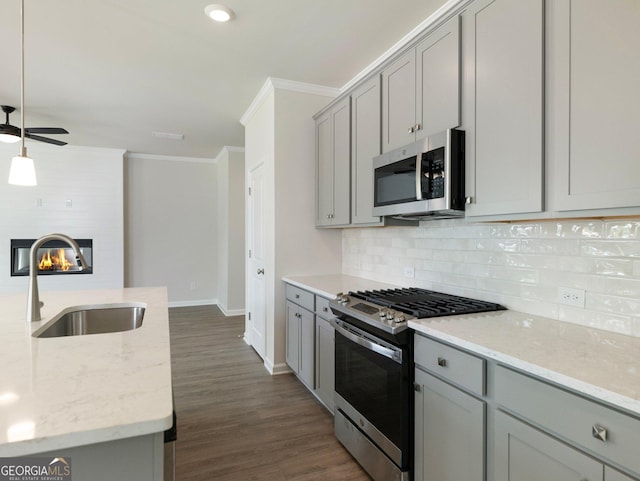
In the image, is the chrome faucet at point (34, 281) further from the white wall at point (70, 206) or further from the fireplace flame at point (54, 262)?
the fireplace flame at point (54, 262)

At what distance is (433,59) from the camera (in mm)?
2043

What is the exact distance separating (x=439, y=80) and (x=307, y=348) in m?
2.18

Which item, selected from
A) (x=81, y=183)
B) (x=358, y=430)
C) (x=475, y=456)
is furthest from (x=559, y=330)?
(x=81, y=183)

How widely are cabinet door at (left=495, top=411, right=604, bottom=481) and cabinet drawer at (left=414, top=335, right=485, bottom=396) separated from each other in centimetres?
13

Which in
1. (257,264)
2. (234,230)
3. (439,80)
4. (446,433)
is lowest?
(446,433)

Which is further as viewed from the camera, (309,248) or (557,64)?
(309,248)

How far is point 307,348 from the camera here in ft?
9.77

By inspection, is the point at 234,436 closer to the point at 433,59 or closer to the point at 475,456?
the point at 475,456

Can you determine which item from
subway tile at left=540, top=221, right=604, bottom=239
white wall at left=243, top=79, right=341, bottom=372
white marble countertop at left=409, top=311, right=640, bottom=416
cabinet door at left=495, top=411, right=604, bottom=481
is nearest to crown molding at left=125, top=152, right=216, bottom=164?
white wall at left=243, top=79, right=341, bottom=372

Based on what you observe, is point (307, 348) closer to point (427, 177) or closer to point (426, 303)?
point (426, 303)

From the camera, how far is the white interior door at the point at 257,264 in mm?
3887

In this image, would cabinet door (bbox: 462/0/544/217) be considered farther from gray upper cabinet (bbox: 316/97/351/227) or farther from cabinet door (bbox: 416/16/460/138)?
gray upper cabinet (bbox: 316/97/351/227)

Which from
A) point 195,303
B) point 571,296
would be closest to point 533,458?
point 571,296

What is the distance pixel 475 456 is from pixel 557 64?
1.57 m
